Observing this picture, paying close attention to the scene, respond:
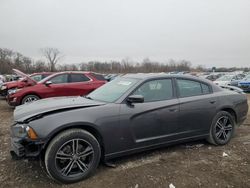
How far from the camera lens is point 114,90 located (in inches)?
170

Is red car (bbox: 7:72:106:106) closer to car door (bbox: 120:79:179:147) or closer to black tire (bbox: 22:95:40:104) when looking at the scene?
black tire (bbox: 22:95:40:104)

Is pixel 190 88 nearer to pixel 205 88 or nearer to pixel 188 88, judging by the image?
pixel 188 88

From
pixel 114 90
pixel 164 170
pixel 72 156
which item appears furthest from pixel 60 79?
pixel 164 170

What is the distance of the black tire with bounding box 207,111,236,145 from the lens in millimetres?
4797

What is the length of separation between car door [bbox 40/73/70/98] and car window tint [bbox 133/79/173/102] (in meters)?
5.62

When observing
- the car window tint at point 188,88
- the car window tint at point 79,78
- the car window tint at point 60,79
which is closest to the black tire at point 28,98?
the car window tint at point 60,79

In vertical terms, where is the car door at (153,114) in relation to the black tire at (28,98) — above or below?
above

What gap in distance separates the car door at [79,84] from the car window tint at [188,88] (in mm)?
5478

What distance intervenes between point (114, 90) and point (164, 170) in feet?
5.28

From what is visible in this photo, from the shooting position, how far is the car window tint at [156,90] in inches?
163

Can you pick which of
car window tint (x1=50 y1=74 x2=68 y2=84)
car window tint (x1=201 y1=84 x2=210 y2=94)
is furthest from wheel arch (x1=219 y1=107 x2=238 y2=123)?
car window tint (x1=50 y1=74 x2=68 y2=84)

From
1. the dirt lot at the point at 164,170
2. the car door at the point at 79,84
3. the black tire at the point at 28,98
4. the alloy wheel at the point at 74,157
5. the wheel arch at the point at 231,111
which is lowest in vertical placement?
the dirt lot at the point at 164,170

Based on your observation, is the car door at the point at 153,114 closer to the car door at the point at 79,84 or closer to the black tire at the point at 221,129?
the black tire at the point at 221,129

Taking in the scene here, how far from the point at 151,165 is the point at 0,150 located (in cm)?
288
